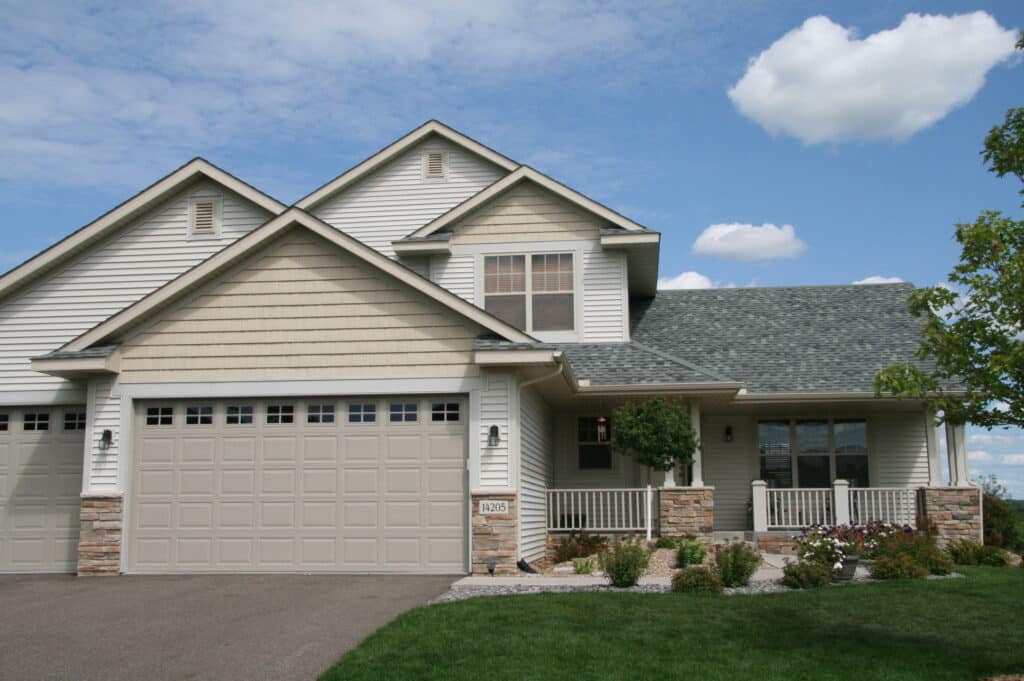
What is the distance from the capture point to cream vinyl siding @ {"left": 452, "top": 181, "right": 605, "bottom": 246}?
746 inches

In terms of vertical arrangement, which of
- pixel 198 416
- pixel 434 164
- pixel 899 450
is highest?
pixel 434 164

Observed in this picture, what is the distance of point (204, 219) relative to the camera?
18062mm

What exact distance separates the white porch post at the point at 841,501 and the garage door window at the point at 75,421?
12.9 metres

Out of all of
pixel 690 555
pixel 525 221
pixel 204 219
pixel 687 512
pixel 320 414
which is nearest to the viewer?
pixel 690 555

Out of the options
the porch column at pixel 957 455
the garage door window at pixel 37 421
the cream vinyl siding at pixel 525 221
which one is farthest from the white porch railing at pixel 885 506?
the garage door window at pixel 37 421

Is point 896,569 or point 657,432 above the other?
point 657,432

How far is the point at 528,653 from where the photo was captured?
8375 millimetres

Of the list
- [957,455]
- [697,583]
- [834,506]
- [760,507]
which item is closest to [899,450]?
[957,455]

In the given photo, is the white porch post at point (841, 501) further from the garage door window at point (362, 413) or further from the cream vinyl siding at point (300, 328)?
the garage door window at point (362, 413)

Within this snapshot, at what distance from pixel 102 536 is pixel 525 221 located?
Result: 30.4 ft

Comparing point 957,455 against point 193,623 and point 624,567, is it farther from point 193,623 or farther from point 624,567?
point 193,623

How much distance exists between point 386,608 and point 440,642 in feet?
6.82

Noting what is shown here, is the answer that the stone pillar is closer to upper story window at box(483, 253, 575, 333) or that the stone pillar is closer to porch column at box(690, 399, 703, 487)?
porch column at box(690, 399, 703, 487)

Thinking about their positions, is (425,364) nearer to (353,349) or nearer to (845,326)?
(353,349)
